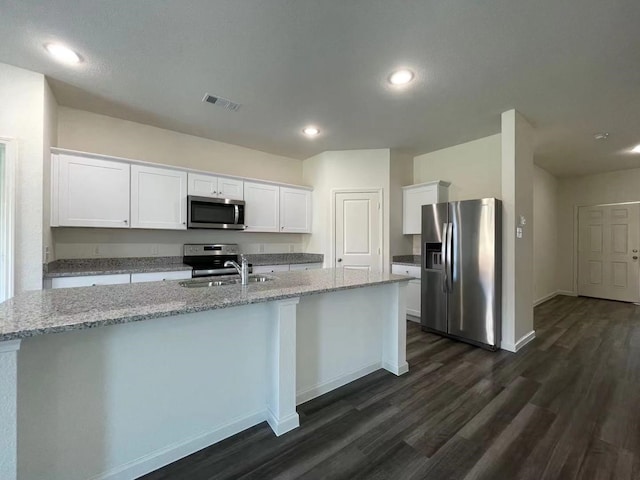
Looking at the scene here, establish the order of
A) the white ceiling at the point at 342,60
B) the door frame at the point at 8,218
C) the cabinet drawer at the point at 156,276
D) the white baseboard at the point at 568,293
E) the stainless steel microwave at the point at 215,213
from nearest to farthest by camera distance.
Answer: the white ceiling at the point at 342,60 → the door frame at the point at 8,218 → the cabinet drawer at the point at 156,276 → the stainless steel microwave at the point at 215,213 → the white baseboard at the point at 568,293

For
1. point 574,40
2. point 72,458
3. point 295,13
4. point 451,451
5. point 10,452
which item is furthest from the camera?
point 574,40

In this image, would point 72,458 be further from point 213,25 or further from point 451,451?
point 213,25

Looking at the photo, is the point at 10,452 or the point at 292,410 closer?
the point at 10,452

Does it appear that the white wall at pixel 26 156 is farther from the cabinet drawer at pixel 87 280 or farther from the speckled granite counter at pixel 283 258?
the speckled granite counter at pixel 283 258

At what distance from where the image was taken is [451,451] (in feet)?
5.27

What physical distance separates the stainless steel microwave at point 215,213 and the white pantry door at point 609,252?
688cm

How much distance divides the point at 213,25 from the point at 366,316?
8.08ft

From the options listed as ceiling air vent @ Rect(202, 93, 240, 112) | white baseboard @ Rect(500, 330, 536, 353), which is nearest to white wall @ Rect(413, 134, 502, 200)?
white baseboard @ Rect(500, 330, 536, 353)

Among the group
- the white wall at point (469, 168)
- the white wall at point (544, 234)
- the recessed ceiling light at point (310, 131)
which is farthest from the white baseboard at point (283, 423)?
the white wall at point (544, 234)

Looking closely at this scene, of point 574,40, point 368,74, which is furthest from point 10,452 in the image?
point 574,40

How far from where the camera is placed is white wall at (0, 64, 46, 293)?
2.31 metres

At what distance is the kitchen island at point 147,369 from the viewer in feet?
3.84

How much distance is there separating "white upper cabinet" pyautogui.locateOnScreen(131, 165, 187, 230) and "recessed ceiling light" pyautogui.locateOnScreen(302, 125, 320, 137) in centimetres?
164

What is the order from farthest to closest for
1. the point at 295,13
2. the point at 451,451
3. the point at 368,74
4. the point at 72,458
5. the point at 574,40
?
1. the point at 368,74
2. the point at 574,40
3. the point at 295,13
4. the point at 451,451
5. the point at 72,458
